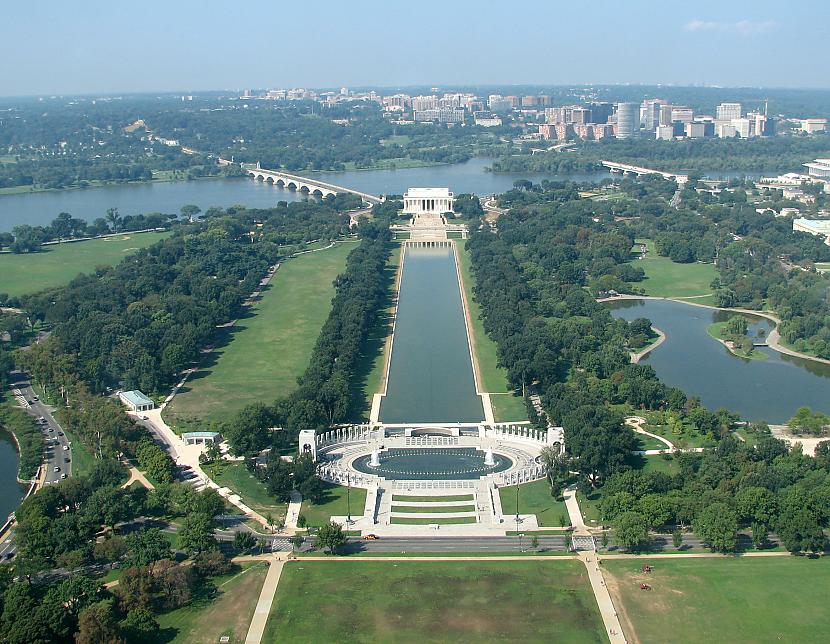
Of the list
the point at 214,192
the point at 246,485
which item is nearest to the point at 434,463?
the point at 246,485

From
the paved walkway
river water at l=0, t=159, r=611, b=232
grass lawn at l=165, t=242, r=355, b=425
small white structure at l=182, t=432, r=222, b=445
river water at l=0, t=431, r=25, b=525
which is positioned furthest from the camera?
river water at l=0, t=159, r=611, b=232

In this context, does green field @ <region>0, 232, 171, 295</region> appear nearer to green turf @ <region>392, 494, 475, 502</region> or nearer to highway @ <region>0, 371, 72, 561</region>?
highway @ <region>0, 371, 72, 561</region>

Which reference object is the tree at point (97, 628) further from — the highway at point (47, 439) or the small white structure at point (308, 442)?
the small white structure at point (308, 442)

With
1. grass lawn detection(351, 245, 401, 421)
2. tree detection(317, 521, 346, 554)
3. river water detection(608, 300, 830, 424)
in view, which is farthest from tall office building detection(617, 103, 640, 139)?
tree detection(317, 521, 346, 554)

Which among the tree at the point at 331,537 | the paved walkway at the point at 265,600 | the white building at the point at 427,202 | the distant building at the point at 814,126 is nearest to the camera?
the paved walkway at the point at 265,600

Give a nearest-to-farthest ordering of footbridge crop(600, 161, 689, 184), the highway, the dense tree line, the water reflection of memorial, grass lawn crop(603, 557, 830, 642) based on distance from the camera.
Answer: grass lawn crop(603, 557, 830, 642) < the water reflection of memorial < the highway < the dense tree line < footbridge crop(600, 161, 689, 184)

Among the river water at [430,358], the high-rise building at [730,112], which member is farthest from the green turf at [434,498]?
the high-rise building at [730,112]
